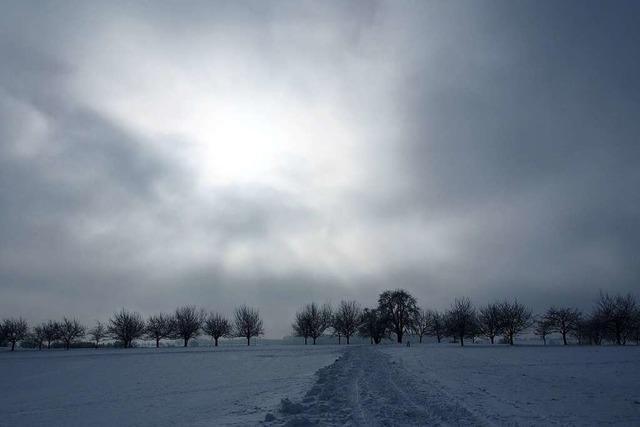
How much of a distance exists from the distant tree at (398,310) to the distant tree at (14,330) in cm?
8865

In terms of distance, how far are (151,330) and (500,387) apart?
9380 centimetres

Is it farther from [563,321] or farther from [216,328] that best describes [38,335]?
[563,321]

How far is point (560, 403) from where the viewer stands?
12391 millimetres

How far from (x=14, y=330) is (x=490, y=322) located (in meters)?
111

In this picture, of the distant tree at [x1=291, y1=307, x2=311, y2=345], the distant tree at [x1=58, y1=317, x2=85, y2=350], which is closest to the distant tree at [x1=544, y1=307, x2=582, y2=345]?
the distant tree at [x1=291, y1=307, x2=311, y2=345]

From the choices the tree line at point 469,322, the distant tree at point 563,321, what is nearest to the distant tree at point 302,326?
the tree line at point 469,322

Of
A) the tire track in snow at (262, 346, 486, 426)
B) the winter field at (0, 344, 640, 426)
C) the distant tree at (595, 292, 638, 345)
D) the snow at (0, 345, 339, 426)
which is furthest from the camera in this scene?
the distant tree at (595, 292, 638, 345)

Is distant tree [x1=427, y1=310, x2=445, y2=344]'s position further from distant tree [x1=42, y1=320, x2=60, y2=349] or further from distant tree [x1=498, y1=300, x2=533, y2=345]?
distant tree [x1=42, y1=320, x2=60, y2=349]

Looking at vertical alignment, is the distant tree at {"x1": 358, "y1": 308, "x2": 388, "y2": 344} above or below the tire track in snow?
below

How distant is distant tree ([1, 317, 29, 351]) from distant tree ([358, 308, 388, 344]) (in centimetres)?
8373

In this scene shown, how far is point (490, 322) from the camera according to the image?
278 ft

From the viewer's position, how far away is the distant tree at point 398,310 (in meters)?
94.9

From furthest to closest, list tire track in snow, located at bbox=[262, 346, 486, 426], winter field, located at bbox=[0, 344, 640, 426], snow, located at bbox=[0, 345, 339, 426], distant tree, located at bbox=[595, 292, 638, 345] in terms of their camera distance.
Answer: distant tree, located at bbox=[595, 292, 638, 345] → snow, located at bbox=[0, 345, 339, 426] → winter field, located at bbox=[0, 344, 640, 426] → tire track in snow, located at bbox=[262, 346, 486, 426]

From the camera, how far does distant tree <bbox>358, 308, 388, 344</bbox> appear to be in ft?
316
